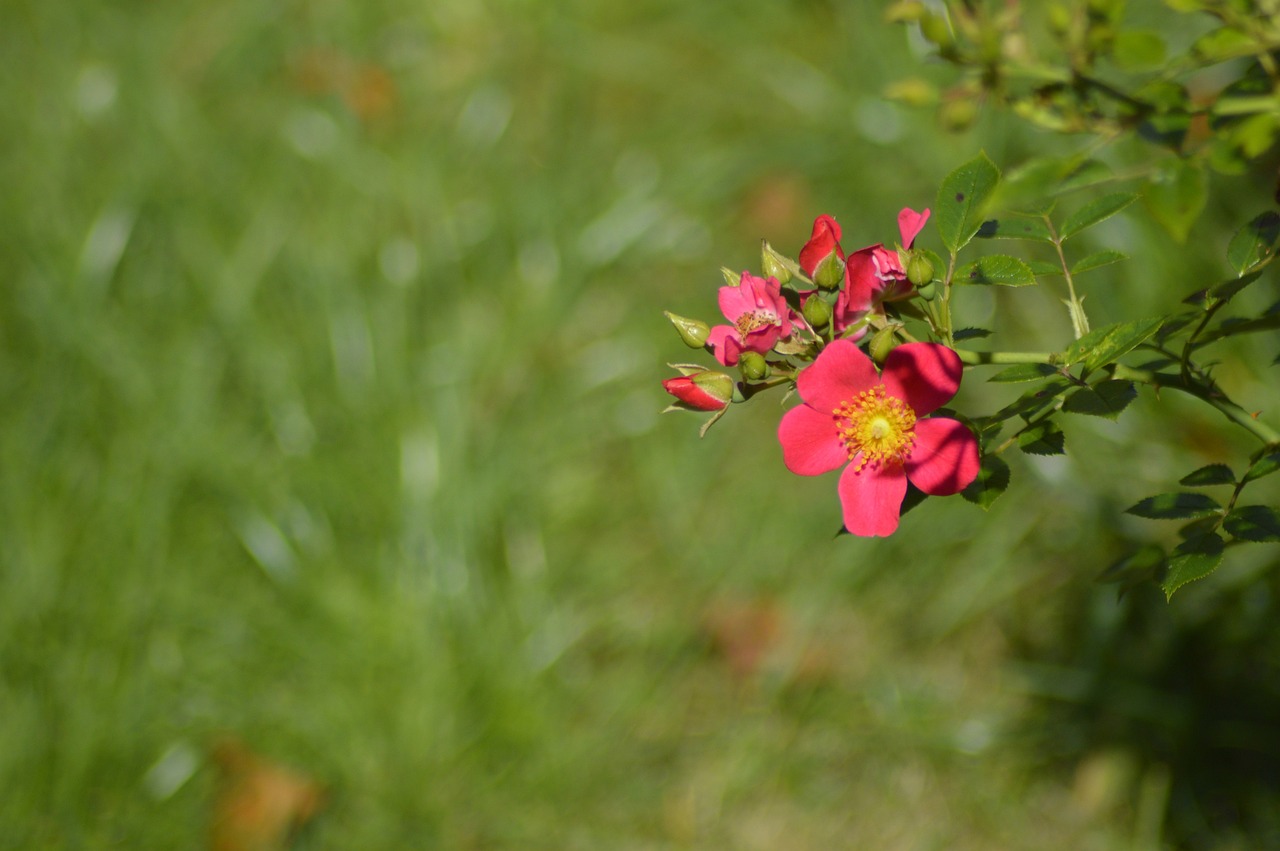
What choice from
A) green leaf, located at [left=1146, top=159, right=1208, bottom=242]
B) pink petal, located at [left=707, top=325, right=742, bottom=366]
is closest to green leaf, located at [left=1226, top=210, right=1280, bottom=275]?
green leaf, located at [left=1146, top=159, right=1208, bottom=242]

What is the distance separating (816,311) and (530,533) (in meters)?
1.19

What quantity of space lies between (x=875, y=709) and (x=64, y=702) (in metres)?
1.22

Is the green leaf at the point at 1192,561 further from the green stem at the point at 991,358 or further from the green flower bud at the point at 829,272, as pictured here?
the green flower bud at the point at 829,272

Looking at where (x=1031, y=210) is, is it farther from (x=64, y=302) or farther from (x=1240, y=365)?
(x=64, y=302)

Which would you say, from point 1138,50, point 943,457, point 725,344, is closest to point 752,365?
point 725,344

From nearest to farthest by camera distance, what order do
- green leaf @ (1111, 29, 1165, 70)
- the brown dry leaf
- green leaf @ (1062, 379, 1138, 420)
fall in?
green leaf @ (1062, 379, 1138, 420), green leaf @ (1111, 29, 1165, 70), the brown dry leaf

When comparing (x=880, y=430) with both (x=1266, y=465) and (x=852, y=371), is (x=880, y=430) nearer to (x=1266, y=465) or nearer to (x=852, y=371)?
(x=852, y=371)

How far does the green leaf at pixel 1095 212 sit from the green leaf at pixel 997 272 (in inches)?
4.6

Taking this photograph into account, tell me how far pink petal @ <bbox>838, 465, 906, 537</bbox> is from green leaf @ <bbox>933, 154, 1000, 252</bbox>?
16cm

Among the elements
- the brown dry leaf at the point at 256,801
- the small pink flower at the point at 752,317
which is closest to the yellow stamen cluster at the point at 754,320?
the small pink flower at the point at 752,317

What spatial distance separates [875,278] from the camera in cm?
73

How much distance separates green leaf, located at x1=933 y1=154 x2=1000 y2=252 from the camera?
2.45 feet

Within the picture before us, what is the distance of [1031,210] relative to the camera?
82cm

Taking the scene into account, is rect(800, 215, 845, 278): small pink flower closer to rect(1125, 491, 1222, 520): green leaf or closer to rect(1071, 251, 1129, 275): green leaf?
rect(1071, 251, 1129, 275): green leaf
